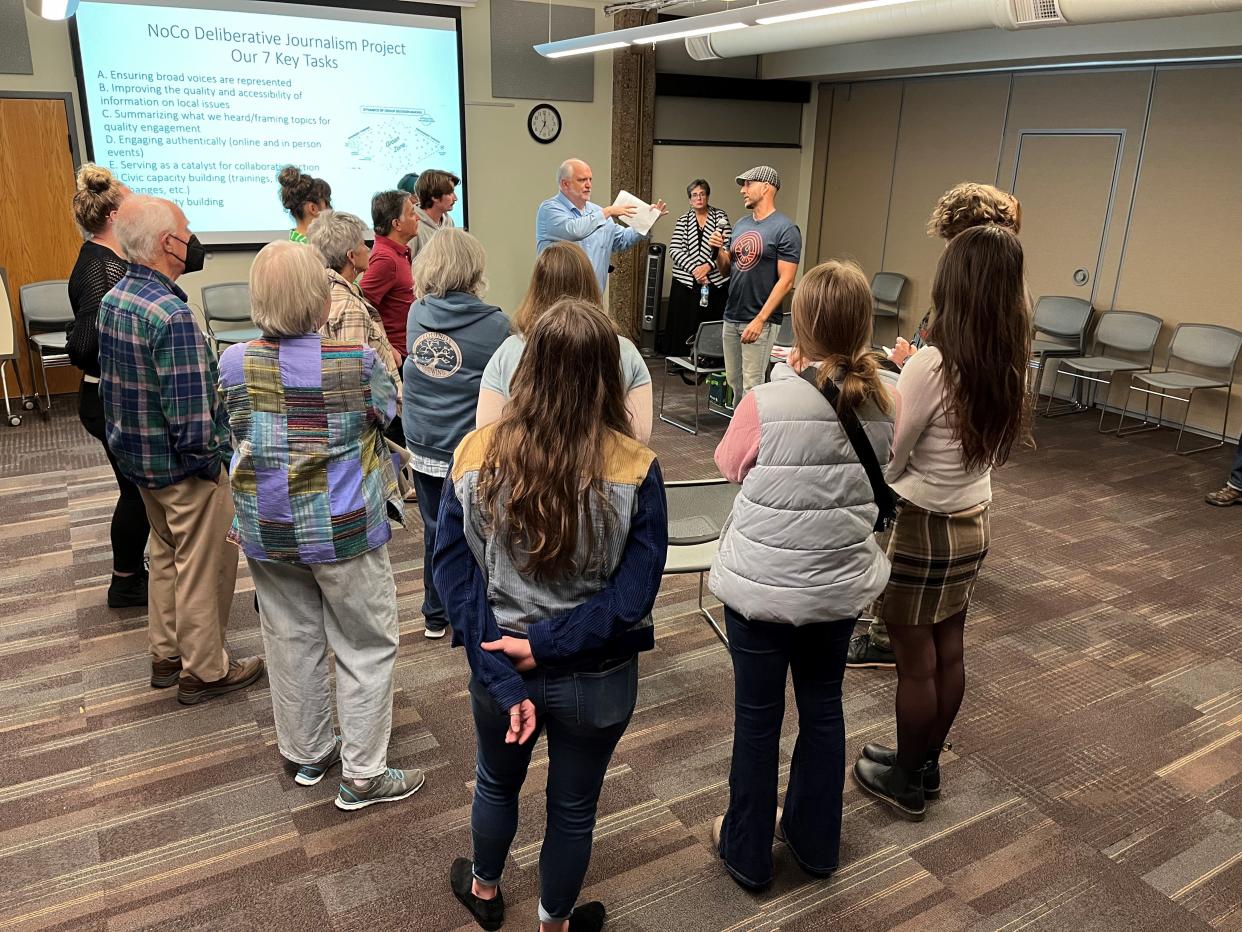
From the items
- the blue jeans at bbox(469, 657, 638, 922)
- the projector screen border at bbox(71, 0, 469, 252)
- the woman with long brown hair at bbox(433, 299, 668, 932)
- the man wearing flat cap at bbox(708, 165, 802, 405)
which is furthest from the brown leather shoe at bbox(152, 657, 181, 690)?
the projector screen border at bbox(71, 0, 469, 252)

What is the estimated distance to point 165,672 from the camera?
2.99 m

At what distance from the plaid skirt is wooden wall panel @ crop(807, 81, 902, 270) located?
6727 millimetres

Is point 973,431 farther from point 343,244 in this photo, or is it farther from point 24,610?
point 24,610

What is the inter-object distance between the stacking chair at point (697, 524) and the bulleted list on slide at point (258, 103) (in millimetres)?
4809

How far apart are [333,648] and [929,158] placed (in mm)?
7177

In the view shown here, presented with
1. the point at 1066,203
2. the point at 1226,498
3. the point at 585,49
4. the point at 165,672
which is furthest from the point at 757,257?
the point at 165,672

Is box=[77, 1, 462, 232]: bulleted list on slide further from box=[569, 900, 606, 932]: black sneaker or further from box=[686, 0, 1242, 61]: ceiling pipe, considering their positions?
box=[569, 900, 606, 932]: black sneaker

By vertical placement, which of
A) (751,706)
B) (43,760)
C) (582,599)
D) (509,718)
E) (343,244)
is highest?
(343,244)

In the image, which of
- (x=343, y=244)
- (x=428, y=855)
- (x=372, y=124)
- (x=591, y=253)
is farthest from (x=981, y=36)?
(x=428, y=855)

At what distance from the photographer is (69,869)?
2225 millimetres

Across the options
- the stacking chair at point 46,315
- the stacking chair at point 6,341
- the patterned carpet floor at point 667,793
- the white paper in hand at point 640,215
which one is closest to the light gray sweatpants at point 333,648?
the patterned carpet floor at point 667,793

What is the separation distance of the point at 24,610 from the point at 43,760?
1.09 metres

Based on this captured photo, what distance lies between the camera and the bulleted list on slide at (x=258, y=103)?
5949 millimetres

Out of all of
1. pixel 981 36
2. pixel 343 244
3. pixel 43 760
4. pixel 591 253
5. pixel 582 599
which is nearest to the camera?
pixel 582 599
